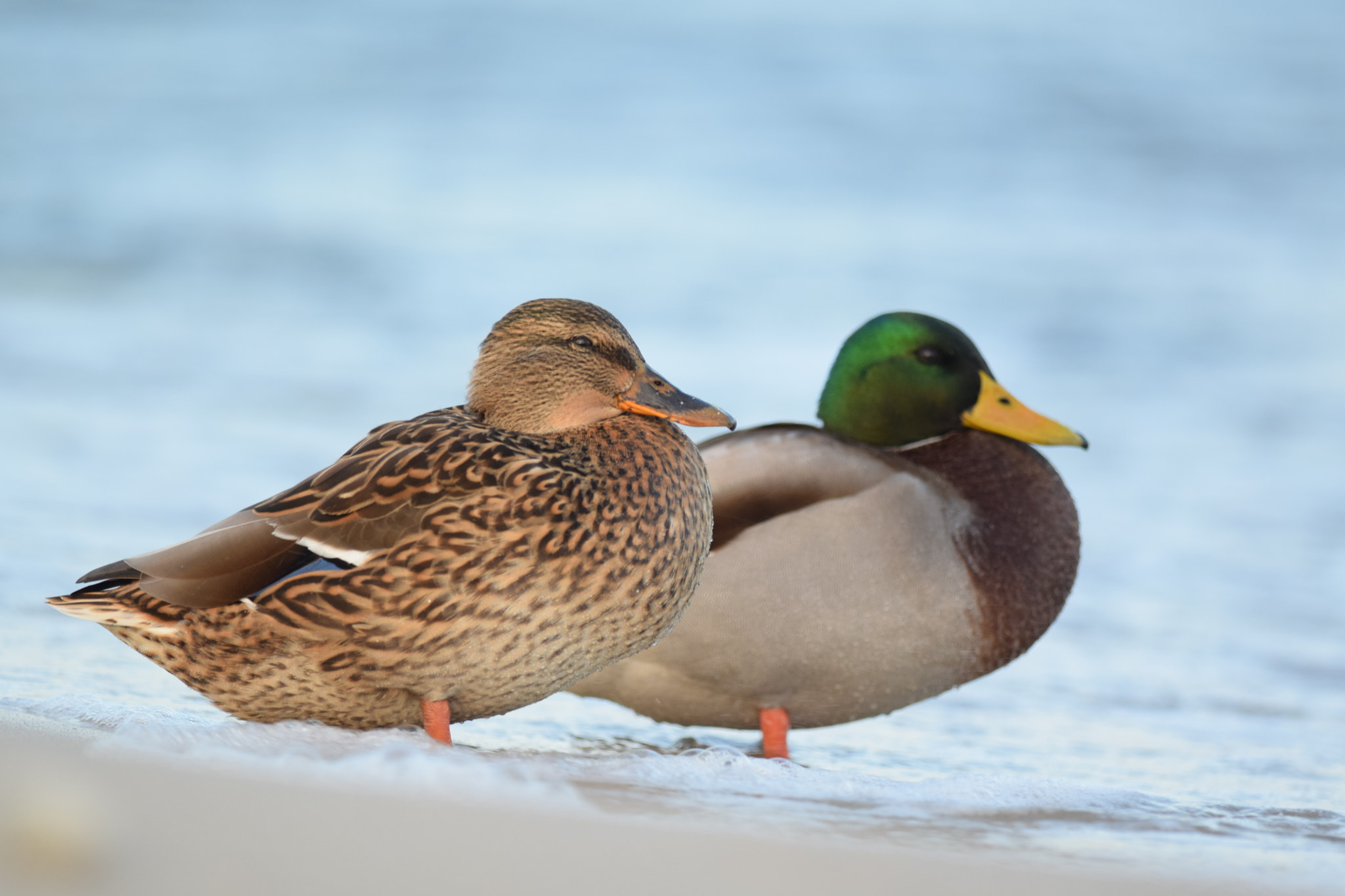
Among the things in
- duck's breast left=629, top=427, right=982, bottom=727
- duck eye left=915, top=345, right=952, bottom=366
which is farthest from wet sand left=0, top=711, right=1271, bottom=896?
duck eye left=915, top=345, right=952, bottom=366

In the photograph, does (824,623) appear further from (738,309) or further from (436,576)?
(738,309)

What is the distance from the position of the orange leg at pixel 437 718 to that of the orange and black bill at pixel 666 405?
68 cm

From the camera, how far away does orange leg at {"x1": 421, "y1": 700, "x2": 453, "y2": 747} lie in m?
2.71

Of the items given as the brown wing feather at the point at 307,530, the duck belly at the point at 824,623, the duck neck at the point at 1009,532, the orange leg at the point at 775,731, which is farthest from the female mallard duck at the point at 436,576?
the duck neck at the point at 1009,532

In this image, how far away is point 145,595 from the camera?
2812mm

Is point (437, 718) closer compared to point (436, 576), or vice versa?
point (436, 576)

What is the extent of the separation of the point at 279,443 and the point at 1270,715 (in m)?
4.21

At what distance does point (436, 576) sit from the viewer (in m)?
2.58

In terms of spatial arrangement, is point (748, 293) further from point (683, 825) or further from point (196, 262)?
point (683, 825)

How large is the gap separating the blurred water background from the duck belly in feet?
0.65

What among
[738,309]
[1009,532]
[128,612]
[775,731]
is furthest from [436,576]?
[738,309]

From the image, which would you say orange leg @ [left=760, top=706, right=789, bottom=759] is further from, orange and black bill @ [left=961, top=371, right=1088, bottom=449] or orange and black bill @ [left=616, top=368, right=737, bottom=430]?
orange and black bill @ [left=616, top=368, right=737, bottom=430]

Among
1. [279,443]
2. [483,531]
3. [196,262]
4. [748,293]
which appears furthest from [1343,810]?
[196,262]

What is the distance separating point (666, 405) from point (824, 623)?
115cm
